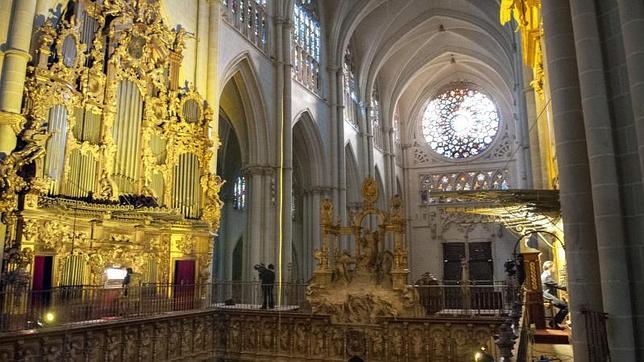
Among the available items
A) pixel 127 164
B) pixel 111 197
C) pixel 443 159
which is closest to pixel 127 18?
pixel 127 164

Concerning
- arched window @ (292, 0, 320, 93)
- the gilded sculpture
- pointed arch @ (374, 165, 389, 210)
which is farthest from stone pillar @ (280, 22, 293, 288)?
pointed arch @ (374, 165, 389, 210)

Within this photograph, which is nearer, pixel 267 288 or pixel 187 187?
pixel 187 187

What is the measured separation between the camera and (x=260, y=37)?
21.1m

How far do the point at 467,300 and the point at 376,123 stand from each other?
80.9ft

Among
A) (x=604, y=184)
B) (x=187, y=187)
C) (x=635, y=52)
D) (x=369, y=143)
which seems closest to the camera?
(x=635, y=52)

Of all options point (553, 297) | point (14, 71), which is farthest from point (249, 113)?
point (553, 297)

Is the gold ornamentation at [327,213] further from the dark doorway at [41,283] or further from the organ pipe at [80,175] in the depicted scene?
the dark doorway at [41,283]

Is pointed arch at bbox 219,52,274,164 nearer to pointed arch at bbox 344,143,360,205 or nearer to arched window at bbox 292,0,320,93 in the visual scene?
arched window at bbox 292,0,320,93

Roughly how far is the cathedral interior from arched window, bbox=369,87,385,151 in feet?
36.6

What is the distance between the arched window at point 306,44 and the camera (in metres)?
24.6

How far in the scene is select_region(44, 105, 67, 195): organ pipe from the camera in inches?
417

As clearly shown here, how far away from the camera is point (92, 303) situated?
1081 centimetres

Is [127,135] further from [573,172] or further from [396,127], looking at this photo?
[396,127]

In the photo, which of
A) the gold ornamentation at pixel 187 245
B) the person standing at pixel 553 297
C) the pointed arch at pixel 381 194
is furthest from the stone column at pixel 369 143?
the person standing at pixel 553 297
